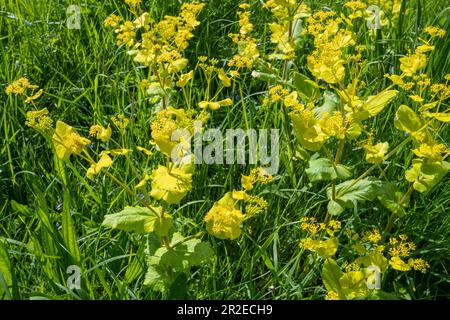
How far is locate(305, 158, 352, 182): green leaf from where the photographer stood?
184 centimetres

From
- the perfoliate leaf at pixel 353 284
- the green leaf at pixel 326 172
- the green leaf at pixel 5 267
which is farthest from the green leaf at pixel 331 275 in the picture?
the green leaf at pixel 5 267

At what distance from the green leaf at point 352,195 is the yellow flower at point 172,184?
0.51m

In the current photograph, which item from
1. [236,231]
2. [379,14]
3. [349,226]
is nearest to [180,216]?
[236,231]

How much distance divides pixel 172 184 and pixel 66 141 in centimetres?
37

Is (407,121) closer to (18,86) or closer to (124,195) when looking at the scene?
(124,195)

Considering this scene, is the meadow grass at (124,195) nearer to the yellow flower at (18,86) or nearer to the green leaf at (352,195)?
the green leaf at (352,195)

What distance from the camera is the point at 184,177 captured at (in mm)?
1599

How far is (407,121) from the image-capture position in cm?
182

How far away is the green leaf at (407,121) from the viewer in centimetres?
181

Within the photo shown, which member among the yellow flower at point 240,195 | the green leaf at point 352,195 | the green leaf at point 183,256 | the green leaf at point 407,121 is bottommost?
the green leaf at point 183,256

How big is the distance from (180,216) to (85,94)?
0.81m

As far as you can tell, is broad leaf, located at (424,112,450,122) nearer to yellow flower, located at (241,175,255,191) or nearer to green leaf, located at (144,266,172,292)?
yellow flower, located at (241,175,255,191)

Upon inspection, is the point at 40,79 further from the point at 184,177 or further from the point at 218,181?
the point at 184,177

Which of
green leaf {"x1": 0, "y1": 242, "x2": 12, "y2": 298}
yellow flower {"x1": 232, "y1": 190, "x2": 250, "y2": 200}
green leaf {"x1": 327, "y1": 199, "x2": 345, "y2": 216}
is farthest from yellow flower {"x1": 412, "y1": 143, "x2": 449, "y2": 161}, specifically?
green leaf {"x1": 0, "y1": 242, "x2": 12, "y2": 298}
